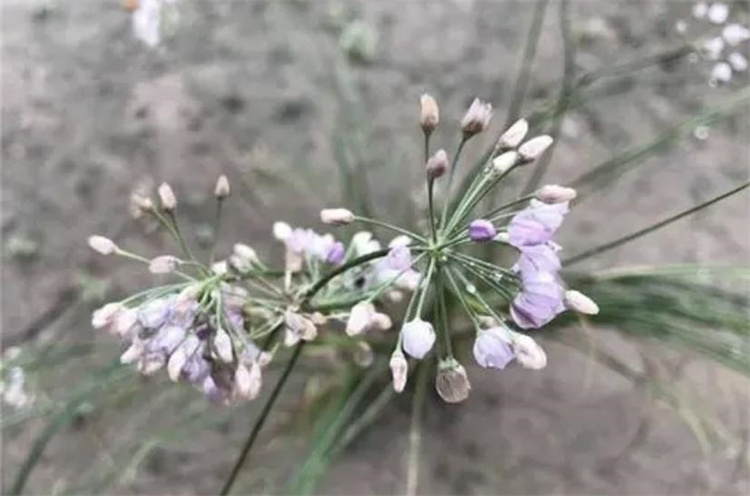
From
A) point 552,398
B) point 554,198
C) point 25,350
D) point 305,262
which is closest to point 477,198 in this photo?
point 554,198

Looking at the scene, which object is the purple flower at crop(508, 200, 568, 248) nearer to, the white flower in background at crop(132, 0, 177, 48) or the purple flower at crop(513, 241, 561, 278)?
the purple flower at crop(513, 241, 561, 278)

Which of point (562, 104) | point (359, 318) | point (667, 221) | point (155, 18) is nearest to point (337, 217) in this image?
point (359, 318)

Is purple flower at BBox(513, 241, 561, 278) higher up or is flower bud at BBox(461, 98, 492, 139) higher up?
flower bud at BBox(461, 98, 492, 139)

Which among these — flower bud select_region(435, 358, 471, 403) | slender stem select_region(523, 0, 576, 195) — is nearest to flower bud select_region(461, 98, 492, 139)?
flower bud select_region(435, 358, 471, 403)

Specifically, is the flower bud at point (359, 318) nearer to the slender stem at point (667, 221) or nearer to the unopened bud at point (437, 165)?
the unopened bud at point (437, 165)

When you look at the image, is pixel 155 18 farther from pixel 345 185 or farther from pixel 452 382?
pixel 452 382

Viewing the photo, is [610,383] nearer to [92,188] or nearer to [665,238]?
[665,238]
